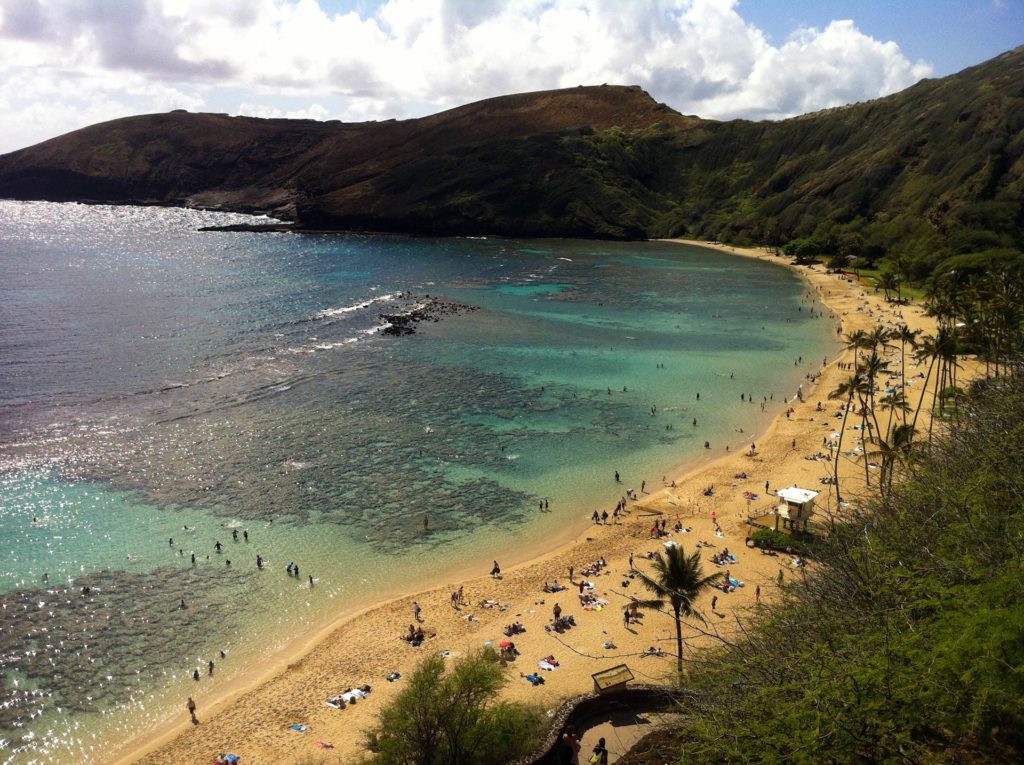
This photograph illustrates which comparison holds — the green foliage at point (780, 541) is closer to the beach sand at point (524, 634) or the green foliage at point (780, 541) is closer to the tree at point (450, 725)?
the beach sand at point (524, 634)

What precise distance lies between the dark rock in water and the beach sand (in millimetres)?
46699

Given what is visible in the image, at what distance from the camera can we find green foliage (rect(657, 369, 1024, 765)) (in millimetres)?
12805

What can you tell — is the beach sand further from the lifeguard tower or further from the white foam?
the white foam

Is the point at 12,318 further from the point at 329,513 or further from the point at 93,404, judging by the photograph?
the point at 329,513

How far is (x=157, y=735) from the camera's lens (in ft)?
84.6

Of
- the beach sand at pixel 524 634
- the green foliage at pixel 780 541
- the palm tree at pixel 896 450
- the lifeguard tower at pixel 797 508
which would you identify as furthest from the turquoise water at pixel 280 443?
the palm tree at pixel 896 450

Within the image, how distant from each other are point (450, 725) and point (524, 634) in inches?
473

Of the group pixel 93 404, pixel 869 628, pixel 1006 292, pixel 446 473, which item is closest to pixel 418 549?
pixel 446 473

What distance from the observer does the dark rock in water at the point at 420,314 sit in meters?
84.8

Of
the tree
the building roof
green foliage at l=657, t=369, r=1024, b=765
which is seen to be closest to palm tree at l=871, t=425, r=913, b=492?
the building roof

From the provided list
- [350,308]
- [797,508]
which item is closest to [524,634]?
[797,508]

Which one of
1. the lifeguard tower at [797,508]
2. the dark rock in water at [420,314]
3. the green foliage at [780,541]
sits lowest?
the green foliage at [780,541]

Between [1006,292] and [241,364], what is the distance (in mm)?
64057

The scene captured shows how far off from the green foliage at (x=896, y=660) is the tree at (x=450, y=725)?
5.16 metres
